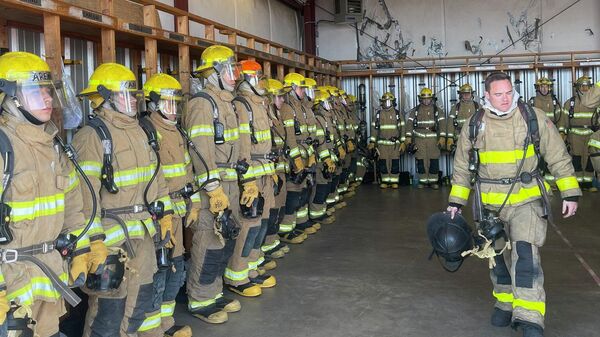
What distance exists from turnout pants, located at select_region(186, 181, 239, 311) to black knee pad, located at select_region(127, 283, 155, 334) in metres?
1.04

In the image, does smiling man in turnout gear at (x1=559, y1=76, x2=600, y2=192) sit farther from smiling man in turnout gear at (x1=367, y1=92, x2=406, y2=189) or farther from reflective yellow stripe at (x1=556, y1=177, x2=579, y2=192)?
reflective yellow stripe at (x1=556, y1=177, x2=579, y2=192)

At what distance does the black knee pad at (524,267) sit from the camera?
4.14 metres

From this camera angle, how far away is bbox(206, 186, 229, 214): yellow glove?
4.70 m

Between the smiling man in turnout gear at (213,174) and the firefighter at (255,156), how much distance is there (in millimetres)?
223

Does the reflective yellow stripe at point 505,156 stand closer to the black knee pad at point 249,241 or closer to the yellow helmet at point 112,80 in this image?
the black knee pad at point 249,241

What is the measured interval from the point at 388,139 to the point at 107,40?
870 cm

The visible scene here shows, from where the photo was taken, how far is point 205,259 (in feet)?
16.1

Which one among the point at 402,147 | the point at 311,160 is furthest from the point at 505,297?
the point at 402,147

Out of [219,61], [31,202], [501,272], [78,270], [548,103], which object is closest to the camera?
[31,202]

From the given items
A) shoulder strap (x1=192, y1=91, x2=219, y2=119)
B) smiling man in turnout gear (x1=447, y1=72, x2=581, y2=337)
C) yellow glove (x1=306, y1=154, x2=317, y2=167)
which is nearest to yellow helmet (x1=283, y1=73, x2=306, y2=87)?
yellow glove (x1=306, y1=154, x2=317, y2=167)

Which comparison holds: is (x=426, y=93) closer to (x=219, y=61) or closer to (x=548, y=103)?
(x=548, y=103)

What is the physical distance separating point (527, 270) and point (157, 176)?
269cm

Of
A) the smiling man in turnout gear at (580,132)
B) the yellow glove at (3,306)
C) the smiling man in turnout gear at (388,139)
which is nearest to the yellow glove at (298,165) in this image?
the yellow glove at (3,306)

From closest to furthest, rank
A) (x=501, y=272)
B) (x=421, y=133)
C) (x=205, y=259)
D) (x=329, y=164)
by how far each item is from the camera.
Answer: (x=501, y=272)
(x=205, y=259)
(x=329, y=164)
(x=421, y=133)
